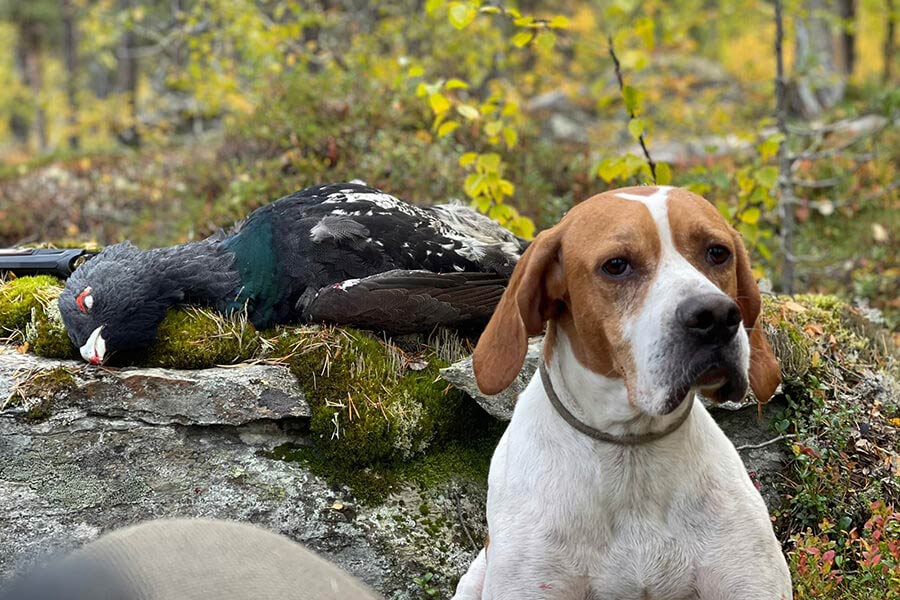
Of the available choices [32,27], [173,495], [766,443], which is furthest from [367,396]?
[32,27]

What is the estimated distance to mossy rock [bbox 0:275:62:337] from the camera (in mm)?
4867

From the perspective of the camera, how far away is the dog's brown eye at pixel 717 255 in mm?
2777

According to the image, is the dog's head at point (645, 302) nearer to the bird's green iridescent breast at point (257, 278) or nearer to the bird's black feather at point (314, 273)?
the bird's black feather at point (314, 273)

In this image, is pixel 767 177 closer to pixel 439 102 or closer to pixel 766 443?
pixel 766 443

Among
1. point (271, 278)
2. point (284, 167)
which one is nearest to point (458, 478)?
point (271, 278)

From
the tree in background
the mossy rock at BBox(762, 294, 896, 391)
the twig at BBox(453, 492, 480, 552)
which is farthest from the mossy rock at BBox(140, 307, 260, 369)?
the tree in background

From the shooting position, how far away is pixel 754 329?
3.01 m

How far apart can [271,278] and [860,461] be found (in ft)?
9.96

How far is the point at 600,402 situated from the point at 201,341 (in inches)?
96.3

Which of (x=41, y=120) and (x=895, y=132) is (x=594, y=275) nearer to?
(x=895, y=132)

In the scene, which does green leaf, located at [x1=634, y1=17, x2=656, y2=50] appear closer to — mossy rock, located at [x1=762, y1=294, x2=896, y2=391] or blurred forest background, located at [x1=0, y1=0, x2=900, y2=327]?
blurred forest background, located at [x1=0, y1=0, x2=900, y2=327]

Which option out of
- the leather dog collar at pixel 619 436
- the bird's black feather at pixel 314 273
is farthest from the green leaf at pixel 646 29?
the leather dog collar at pixel 619 436

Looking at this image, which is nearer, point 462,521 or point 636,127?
point 462,521

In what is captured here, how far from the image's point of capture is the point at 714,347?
8.20ft
